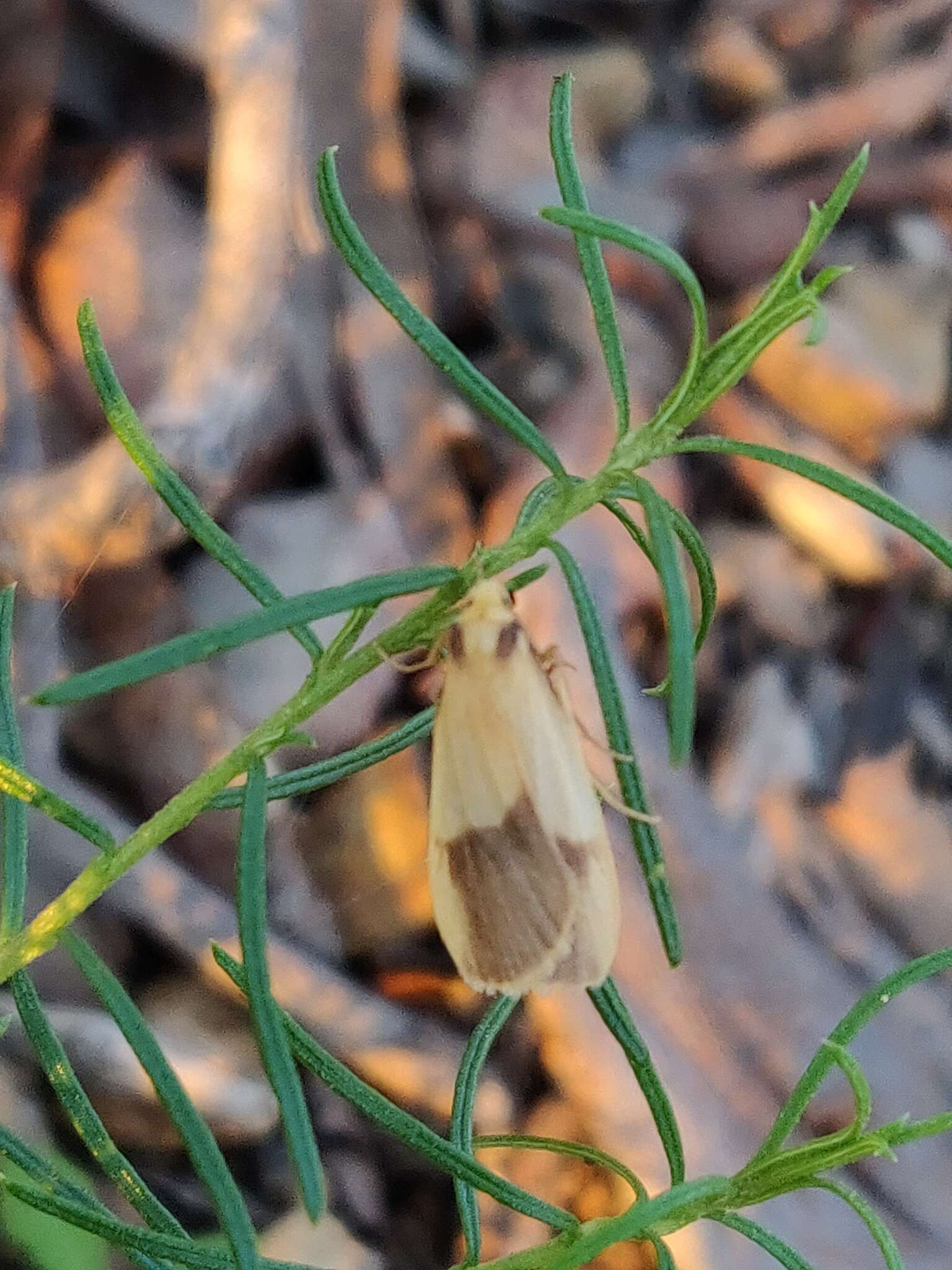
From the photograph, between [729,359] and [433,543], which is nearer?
[729,359]

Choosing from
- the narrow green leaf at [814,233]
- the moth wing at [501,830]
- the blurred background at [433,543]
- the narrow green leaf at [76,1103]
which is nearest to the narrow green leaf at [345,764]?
the moth wing at [501,830]

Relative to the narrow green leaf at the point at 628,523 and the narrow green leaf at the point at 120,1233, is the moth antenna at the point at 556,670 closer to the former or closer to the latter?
the narrow green leaf at the point at 628,523

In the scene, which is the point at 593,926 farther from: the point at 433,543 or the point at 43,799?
the point at 433,543

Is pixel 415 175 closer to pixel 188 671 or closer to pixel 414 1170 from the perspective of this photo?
pixel 188 671

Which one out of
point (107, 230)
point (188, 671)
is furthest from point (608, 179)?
point (188, 671)

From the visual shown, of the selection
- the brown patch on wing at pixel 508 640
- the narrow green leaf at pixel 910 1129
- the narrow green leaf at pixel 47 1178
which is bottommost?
the narrow green leaf at pixel 47 1178

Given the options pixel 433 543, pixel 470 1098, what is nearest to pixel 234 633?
pixel 470 1098
